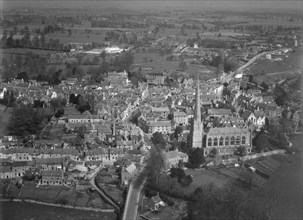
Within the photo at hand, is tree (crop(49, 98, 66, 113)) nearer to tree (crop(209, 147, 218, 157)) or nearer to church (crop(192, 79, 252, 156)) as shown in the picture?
church (crop(192, 79, 252, 156))

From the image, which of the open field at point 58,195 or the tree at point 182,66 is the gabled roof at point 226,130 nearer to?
the open field at point 58,195

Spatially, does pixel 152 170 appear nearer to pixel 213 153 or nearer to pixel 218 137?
pixel 213 153

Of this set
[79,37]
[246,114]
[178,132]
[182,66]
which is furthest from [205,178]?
[79,37]

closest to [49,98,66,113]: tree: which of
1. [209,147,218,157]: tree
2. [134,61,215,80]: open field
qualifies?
[209,147,218,157]: tree

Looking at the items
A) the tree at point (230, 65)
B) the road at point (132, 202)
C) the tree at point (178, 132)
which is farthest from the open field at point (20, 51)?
the road at point (132, 202)

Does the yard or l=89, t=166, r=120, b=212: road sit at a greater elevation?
the yard

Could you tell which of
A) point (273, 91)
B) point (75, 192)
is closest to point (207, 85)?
point (273, 91)

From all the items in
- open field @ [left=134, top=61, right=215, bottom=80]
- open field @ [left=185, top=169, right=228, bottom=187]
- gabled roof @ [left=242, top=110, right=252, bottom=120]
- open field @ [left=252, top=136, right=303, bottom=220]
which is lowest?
open field @ [left=134, top=61, right=215, bottom=80]
